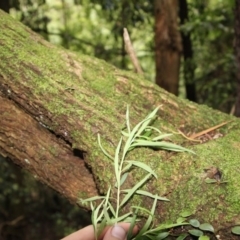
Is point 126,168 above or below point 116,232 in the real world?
above

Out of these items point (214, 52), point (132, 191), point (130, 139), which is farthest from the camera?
point (214, 52)

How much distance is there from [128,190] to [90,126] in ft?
0.97

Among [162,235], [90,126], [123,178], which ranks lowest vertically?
[162,235]

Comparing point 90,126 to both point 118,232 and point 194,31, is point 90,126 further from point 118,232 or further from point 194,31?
point 194,31

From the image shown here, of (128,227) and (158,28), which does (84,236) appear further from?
(158,28)

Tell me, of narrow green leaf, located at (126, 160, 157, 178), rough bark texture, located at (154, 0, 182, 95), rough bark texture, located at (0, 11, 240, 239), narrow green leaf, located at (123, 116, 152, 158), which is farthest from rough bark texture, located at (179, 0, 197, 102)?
narrow green leaf, located at (126, 160, 157, 178)

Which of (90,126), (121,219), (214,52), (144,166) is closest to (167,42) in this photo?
(214,52)

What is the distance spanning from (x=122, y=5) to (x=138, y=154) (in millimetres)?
3475

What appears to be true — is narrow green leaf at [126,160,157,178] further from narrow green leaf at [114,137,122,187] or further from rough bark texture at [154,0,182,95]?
rough bark texture at [154,0,182,95]

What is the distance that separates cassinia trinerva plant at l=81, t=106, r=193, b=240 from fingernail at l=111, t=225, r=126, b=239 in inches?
1.5

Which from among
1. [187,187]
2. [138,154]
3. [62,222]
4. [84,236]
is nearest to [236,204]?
[187,187]

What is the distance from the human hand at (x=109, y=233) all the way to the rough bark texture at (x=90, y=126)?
0.11 meters

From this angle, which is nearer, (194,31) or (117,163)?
(117,163)

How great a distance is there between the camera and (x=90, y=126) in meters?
1.49
